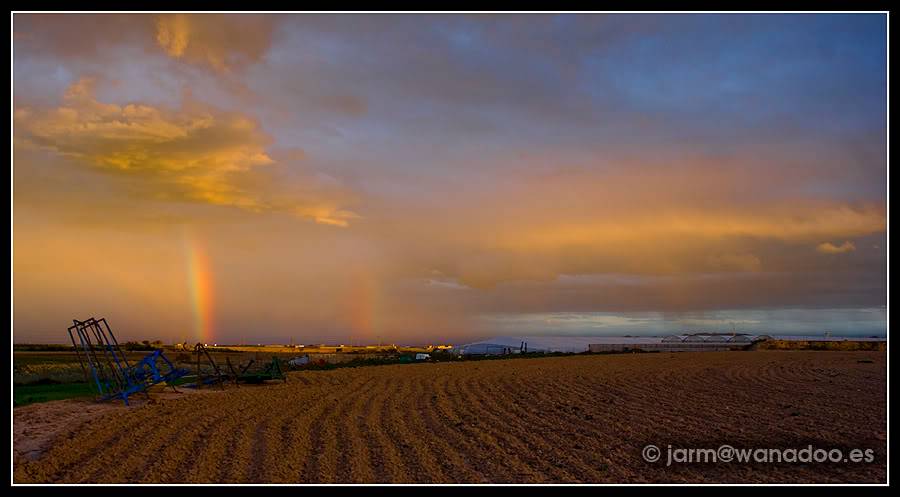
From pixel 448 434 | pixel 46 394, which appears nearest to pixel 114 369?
pixel 46 394

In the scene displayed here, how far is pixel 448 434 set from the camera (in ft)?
37.7

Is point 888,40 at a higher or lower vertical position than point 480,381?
higher

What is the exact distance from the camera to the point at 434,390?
62.4 ft

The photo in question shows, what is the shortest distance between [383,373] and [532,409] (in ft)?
42.2

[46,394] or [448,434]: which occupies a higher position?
[448,434]

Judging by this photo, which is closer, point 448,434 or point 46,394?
point 448,434

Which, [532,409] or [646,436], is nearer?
[646,436]

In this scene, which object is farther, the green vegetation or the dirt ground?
the green vegetation

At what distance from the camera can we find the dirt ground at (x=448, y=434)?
344 inches

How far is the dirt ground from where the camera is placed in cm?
874

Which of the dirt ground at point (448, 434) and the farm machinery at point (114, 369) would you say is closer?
the dirt ground at point (448, 434)

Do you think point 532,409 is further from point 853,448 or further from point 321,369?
point 321,369

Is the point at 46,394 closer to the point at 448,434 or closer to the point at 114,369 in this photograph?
the point at 114,369

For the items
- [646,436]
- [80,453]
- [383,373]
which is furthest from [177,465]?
[383,373]
